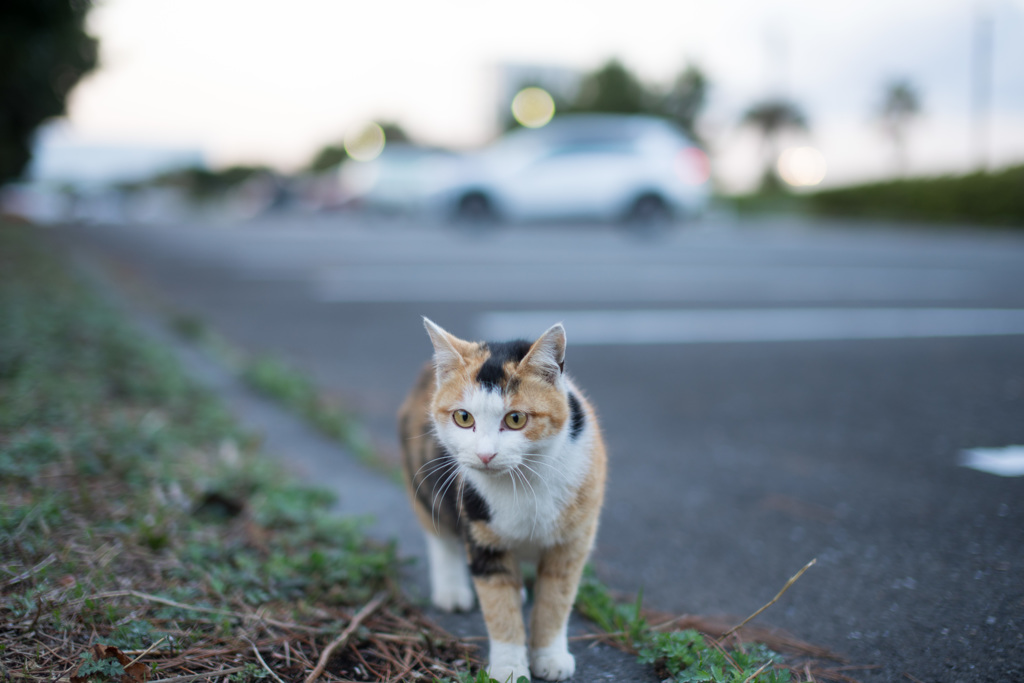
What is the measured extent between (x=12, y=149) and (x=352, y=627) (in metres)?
19.6

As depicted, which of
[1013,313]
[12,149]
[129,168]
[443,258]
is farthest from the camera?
[129,168]

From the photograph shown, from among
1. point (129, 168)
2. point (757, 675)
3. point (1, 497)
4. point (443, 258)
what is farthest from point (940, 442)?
point (129, 168)

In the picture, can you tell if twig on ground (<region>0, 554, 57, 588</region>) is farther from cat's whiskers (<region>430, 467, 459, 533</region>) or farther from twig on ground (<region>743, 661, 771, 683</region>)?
twig on ground (<region>743, 661, 771, 683</region>)

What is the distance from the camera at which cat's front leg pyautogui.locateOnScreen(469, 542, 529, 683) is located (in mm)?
1700

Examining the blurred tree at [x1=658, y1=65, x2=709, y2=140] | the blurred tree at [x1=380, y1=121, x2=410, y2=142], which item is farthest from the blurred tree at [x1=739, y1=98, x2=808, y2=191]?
the blurred tree at [x1=380, y1=121, x2=410, y2=142]

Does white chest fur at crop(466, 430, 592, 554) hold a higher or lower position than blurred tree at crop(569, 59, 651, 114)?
lower

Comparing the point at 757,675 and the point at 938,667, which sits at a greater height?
the point at 757,675

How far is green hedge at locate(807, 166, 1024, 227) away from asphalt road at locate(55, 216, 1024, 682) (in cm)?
863

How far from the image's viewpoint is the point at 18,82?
8516 millimetres

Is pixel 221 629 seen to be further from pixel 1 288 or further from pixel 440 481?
pixel 1 288

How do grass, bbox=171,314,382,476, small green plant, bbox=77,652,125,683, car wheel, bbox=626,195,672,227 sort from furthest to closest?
car wheel, bbox=626,195,672,227, grass, bbox=171,314,382,476, small green plant, bbox=77,652,125,683

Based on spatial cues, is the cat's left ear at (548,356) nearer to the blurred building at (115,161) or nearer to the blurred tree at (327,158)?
the blurred building at (115,161)

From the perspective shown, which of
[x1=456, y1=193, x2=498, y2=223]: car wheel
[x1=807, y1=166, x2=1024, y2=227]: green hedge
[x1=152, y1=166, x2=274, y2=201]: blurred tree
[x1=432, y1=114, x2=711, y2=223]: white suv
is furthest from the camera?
[x1=152, y1=166, x2=274, y2=201]: blurred tree

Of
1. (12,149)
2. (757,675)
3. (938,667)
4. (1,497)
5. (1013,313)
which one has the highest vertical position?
(12,149)
